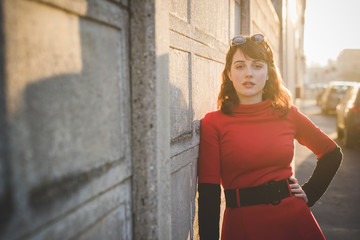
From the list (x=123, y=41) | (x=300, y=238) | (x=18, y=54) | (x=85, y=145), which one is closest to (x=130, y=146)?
(x=85, y=145)

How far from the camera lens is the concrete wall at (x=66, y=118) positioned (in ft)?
2.68

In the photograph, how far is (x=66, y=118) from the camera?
1.01m

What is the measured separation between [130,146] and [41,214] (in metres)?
0.59

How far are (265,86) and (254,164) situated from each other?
2.29 ft

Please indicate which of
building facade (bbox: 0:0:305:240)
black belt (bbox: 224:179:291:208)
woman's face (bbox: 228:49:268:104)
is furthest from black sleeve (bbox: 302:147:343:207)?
building facade (bbox: 0:0:305:240)

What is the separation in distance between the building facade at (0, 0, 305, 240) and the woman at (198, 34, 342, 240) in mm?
268

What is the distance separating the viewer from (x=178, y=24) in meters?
1.93

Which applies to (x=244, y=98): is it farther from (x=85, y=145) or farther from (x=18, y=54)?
(x=18, y=54)

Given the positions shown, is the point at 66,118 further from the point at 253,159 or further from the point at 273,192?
the point at 273,192

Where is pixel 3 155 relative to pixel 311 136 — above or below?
above

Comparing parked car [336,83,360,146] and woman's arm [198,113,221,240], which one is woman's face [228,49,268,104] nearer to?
woman's arm [198,113,221,240]

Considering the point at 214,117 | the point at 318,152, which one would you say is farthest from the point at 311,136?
the point at 214,117

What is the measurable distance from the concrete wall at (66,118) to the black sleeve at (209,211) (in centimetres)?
76

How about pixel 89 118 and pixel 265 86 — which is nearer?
pixel 89 118
